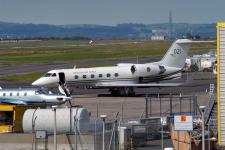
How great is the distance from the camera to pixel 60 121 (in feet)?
123

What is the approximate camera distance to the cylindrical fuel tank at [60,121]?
122 ft

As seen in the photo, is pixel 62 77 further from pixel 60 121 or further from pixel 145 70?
pixel 60 121

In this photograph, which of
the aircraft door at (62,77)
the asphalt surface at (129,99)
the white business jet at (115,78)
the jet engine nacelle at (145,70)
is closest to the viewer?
the asphalt surface at (129,99)

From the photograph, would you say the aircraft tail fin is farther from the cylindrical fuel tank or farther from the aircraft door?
the cylindrical fuel tank

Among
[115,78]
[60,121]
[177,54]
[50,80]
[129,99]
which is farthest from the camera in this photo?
[177,54]

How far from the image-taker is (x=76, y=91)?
7844 cm

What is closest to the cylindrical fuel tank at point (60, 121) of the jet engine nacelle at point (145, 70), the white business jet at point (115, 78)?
the white business jet at point (115, 78)

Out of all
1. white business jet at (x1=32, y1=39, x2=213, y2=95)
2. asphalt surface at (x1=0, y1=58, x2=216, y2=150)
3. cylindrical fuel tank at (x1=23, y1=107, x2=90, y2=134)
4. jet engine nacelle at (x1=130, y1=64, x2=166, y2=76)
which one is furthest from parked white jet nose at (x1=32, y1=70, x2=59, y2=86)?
cylindrical fuel tank at (x1=23, y1=107, x2=90, y2=134)

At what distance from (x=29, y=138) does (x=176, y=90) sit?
1623 inches

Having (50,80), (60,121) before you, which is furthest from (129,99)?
(60,121)

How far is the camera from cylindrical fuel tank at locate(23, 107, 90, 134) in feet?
122

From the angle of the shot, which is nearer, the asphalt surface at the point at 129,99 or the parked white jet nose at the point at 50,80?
the asphalt surface at the point at 129,99

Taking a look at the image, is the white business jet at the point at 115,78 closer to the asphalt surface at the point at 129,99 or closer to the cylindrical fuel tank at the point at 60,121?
the asphalt surface at the point at 129,99

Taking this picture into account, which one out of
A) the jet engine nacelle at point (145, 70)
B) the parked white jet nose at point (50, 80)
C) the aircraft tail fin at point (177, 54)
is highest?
the aircraft tail fin at point (177, 54)
